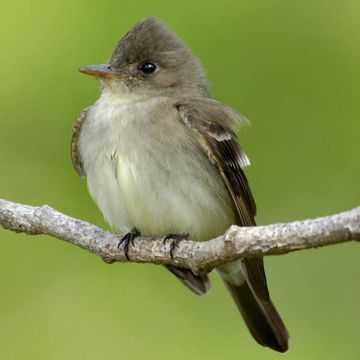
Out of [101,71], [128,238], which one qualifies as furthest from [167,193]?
[101,71]

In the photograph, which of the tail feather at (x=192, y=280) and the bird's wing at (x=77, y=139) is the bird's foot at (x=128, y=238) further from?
the bird's wing at (x=77, y=139)

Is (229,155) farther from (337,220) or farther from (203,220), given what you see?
(337,220)

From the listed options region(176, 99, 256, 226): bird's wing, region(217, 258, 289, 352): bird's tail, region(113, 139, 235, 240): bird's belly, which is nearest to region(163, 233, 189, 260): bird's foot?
region(113, 139, 235, 240): bird's belly

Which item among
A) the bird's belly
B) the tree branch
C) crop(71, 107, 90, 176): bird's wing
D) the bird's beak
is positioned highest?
the bird's beak

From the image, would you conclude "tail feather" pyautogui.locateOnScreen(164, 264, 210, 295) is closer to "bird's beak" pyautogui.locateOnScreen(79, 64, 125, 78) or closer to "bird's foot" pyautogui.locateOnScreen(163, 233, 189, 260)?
"bird's foot" pyautogui.locateOnScreen(163, 233, 189, 260)

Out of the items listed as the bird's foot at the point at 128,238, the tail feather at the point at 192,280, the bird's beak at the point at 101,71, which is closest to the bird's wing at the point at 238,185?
the tail feather at the point at 192,280

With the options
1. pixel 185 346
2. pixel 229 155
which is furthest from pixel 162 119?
pixel 185 346
